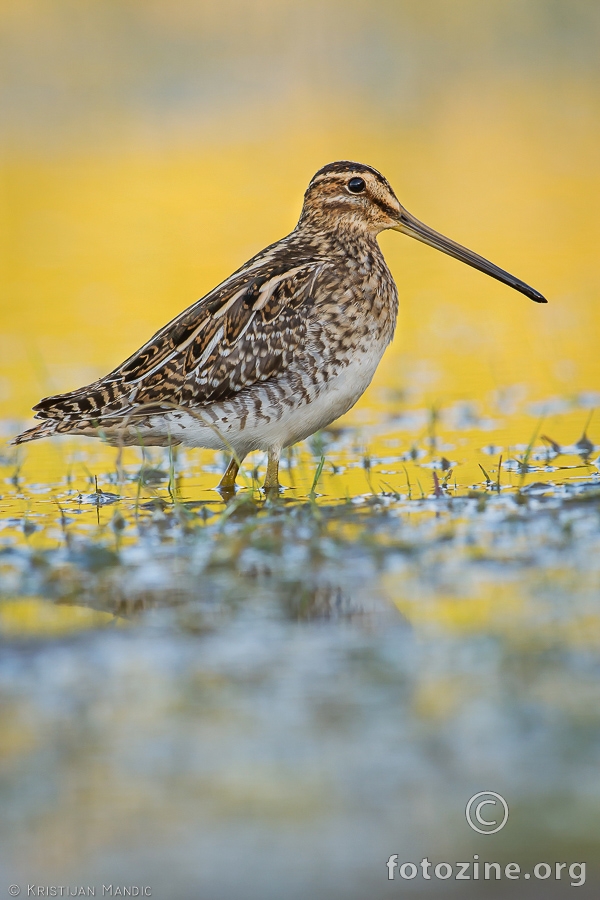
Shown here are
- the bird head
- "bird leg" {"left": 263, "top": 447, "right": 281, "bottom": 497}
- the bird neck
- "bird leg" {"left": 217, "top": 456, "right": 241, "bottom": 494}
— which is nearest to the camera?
"bird leg" {"left": 263, "top": 447, "right": 281, "bottom": 497}

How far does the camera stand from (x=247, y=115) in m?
31.5

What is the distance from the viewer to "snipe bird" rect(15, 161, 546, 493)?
277 inches

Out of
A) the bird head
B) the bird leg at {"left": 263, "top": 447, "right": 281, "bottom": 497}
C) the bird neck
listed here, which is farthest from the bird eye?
the bird leg at {"left": 263, "top": 447, "right": 281, "bottom": 497}

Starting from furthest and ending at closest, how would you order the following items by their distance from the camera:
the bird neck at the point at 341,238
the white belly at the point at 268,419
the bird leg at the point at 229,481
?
the bird neck at the point at 341,238, the bird leg at the point at 229,481, the white belly at the point at 268,419

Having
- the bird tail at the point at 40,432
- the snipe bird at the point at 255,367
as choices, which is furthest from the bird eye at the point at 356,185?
the bird tail at the point at 40,432

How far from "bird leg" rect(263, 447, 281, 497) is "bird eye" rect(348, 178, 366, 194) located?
1656mm

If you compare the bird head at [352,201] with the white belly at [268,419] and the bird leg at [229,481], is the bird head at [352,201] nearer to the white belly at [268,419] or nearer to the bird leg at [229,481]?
the white belly at [268,419]

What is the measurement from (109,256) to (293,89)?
1546 centimetres

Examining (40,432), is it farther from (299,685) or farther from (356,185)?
(299,685)

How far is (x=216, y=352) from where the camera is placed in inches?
281

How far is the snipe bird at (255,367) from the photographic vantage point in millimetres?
7027

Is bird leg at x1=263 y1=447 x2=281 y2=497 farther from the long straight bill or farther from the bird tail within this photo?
the long straight bill

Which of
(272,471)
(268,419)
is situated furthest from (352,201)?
(272,471)

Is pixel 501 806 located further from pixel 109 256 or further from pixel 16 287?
pixel 109 256
